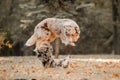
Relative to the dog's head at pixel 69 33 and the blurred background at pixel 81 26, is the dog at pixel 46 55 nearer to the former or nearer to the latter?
the dog's head at pixel 69 33

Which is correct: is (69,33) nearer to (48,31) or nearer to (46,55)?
(48,31)

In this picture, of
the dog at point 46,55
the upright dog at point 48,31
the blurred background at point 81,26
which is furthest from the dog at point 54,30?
the blurred background at point 81,26

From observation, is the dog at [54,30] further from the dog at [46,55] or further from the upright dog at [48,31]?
the dog at [46,55]

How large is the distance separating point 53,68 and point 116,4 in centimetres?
1595

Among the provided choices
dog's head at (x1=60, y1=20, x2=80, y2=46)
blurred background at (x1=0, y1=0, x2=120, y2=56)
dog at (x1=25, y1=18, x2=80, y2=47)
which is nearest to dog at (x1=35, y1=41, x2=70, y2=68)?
dog at (x1=25, y1=18, x2=80, y2=47)

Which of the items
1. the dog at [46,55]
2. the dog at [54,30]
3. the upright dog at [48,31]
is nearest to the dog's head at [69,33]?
the dog at [54,30]

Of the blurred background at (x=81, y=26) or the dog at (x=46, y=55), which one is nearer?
the dog at (x=46, y=55)

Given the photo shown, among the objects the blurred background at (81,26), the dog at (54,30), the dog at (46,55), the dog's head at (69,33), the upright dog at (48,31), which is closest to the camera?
the dog's head at (69,33)

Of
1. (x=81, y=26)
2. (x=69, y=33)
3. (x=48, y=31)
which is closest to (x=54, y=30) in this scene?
(x=48, y=31)

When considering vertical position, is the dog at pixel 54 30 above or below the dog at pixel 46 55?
above

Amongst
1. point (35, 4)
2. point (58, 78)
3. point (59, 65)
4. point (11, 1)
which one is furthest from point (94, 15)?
point (58, 78)

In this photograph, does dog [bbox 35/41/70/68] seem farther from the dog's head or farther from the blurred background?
the blurred background

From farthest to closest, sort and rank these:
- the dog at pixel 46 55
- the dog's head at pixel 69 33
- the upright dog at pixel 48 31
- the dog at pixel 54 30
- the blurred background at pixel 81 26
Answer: the blurred background at pixel 81 26 < the dog at pixel 46 55 < the upright dog at pixel 48 31 < the dog at pixel 54 30 < the dog's head at pixel 69 33

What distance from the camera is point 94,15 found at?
30969 mm
